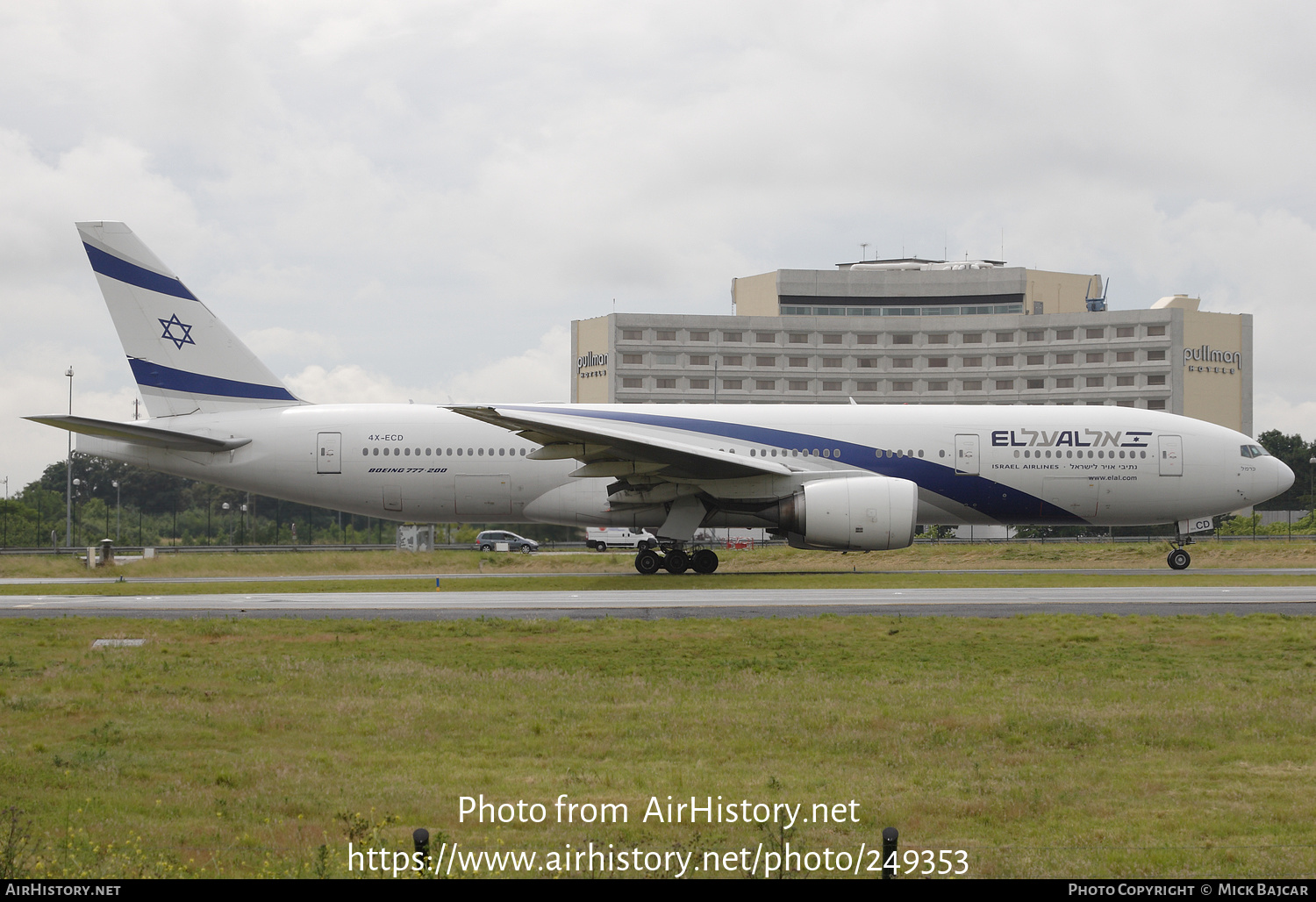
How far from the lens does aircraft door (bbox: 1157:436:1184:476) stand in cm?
2677

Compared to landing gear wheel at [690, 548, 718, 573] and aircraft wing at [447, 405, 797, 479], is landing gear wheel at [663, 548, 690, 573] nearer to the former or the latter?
landing gear wheel at [690, 548, 718, 573]

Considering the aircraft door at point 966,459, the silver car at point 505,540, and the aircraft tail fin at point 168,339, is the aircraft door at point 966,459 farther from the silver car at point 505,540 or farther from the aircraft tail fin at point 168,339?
the silver car at point 505,540

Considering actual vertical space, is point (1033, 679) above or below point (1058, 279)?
below

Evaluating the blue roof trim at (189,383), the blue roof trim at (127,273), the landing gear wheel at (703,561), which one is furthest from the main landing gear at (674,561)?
the blue roof trim at (127,273)

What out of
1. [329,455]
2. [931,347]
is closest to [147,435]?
[329,455]

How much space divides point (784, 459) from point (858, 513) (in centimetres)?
302

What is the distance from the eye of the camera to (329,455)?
26.8 metres

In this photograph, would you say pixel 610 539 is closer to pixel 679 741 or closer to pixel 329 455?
pixel 329 455

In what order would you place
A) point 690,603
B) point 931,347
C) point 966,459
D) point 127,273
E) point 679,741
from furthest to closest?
point 931,347 < point 127,273 < point 966,459 < point 690,603 < point 679,741

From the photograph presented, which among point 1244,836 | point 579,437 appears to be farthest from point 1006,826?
point 579,437

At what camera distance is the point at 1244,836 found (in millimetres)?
6285

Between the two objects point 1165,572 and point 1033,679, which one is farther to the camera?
point 1165,572

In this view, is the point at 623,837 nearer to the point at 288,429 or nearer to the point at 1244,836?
the point at 1244,836

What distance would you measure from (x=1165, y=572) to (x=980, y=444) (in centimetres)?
551
